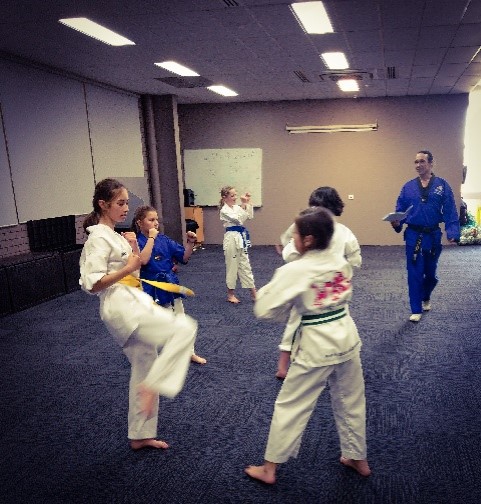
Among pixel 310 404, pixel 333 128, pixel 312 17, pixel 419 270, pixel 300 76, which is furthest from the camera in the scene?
pixel 333 128

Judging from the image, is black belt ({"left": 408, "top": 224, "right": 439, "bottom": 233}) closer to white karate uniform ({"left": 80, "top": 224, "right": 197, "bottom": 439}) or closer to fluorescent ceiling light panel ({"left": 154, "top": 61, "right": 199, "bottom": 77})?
white karate uniform ({"left": 80, "top": 224, "right": 197, "bottom": 439})

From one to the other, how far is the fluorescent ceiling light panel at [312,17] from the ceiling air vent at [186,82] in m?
2.55

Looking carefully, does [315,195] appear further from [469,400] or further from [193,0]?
[193,0]

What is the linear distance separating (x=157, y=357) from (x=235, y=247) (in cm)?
283

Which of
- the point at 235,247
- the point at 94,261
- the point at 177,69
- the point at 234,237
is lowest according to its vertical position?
the point at 235,247

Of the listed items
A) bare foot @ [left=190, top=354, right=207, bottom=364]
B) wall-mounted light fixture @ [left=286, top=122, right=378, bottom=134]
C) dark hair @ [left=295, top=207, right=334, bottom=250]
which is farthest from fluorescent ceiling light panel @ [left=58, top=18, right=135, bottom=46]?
wall-mounted light fixture @ [left=286, top=122, right=378, bottom=134]

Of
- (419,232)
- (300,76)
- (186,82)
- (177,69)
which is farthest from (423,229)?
(186,82)

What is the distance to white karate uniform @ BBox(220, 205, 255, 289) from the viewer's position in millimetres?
4714

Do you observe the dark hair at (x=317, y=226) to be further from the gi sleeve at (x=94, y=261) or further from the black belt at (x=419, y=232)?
the black belt at (x=419, y=232)

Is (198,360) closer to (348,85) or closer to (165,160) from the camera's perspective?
(165,160)

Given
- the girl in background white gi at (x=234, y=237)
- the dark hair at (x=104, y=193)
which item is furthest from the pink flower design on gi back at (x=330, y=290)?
the girl in background white gi at (x=234, y=237)

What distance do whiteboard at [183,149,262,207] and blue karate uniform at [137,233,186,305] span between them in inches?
238

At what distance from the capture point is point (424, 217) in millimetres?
3887

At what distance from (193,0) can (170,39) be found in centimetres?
108
